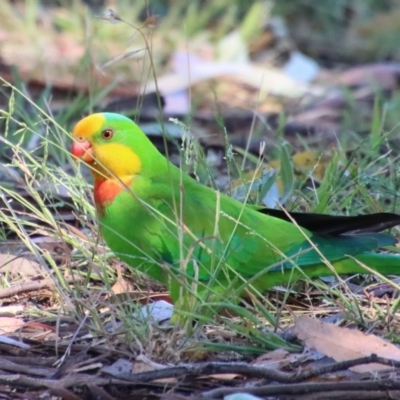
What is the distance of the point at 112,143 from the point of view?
9.21ft

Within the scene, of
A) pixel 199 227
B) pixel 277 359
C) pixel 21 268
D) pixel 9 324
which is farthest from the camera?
pixel 21 268

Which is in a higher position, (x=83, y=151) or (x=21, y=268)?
(x=83, y=151)

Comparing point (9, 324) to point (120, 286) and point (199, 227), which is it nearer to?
point (120, 286)

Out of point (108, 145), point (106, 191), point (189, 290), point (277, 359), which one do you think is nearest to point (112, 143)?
point (108, 145)

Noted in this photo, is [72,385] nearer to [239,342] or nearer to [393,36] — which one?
[239,342]

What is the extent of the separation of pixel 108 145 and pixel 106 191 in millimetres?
162

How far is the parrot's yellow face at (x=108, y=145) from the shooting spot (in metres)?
2.80

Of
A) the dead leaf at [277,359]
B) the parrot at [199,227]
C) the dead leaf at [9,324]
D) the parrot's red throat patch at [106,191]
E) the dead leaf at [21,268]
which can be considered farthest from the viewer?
the dead leaf at [21,268]

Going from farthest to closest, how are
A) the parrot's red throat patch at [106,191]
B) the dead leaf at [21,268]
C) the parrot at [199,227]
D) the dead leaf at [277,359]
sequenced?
the dead leaf at [21,268] < the parrot's red throat patch at [106,191] < the parrot at [199,227] < the dead leaf at [277,359]

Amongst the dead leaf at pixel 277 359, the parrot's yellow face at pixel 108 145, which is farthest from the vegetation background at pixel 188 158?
the parrot's yellow face at pixel 108 145

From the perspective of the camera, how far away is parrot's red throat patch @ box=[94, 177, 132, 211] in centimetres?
272

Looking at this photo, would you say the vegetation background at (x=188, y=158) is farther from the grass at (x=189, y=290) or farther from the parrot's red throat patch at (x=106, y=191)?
the parrot's red throat patch at (x=106, y=191)

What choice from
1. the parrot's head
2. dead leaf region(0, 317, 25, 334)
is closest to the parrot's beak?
the parrot's head

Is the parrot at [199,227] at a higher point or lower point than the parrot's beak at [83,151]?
lower
